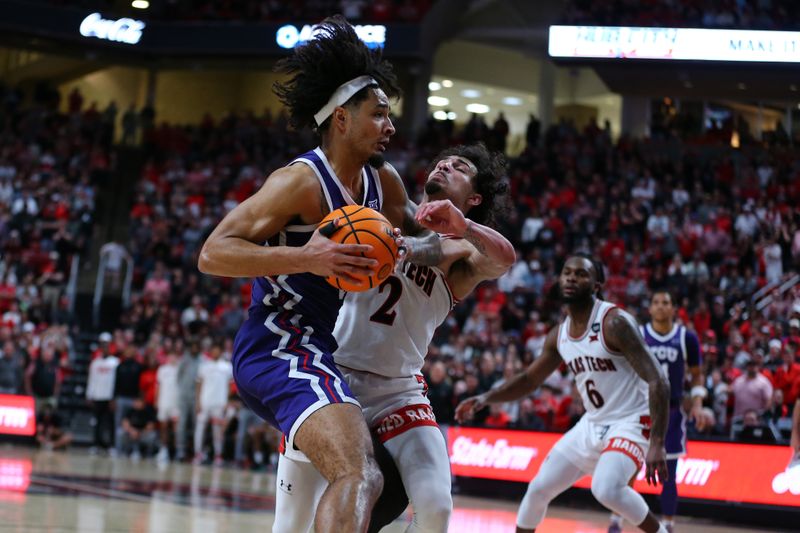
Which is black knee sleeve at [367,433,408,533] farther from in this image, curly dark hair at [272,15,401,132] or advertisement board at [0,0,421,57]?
advertisement board at [0,0,421,57]

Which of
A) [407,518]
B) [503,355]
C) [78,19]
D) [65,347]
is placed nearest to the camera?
[407,518]

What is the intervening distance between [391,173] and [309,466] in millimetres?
1415

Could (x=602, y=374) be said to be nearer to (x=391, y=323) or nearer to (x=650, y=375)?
(x=650, y=375)

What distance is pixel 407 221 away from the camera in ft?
17.1

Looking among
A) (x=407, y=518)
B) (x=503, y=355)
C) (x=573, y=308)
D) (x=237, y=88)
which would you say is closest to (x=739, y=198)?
(x=503, y=355)

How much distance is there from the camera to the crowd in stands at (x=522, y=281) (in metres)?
15.0

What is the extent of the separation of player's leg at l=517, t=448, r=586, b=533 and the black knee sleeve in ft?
7.49

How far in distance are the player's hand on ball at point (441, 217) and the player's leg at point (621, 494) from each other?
10.1ft

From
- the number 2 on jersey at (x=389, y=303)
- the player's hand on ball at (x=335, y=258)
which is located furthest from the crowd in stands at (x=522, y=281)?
the player's hand on ball at (x=335, y=258)

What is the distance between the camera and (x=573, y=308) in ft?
25.7

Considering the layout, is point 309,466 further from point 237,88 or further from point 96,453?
point 237,88

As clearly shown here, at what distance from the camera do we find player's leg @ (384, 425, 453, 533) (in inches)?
187

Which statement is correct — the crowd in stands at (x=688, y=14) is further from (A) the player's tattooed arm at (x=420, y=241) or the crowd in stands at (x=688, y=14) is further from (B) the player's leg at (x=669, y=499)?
(A) the player's tattooed arm at (x=420, y=241)

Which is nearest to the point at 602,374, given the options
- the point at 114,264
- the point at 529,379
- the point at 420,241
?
the point at 529,379
